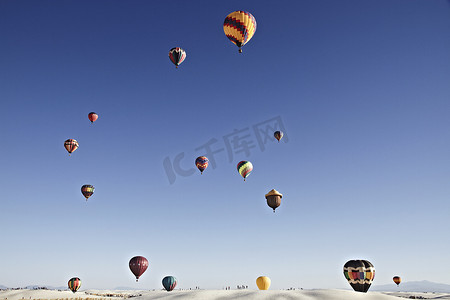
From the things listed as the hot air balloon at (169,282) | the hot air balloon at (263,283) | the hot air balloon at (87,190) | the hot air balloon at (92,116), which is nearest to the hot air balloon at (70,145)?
the hot air balloon at (92,116)

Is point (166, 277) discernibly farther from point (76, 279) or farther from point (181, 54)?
point (181, 54)

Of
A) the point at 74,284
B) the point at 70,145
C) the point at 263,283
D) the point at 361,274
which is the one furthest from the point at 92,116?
the point at 361,274

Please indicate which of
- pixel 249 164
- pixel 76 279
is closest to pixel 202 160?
A: pixel 249 164

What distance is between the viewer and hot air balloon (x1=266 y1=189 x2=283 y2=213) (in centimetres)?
3994

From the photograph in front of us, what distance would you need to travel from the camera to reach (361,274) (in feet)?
99.0

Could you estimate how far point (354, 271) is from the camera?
30500 millimetres

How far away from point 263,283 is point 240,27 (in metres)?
27.3

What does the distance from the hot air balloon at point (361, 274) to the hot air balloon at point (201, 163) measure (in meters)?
26.4

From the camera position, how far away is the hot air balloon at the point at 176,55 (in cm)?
4300

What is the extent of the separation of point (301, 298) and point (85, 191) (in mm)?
39479

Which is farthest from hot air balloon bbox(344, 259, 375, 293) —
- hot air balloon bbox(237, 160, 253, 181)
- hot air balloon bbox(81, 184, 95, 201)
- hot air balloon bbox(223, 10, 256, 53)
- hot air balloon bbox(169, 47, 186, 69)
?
hot air balloon bbox(81, 184, 95, 201)

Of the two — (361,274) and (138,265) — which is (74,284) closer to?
(138,265)

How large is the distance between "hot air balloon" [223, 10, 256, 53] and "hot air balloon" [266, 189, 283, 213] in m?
16.6

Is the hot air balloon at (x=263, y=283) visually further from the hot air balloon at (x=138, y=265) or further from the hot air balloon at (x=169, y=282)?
the hot air balloon at (x=169, y=282)
